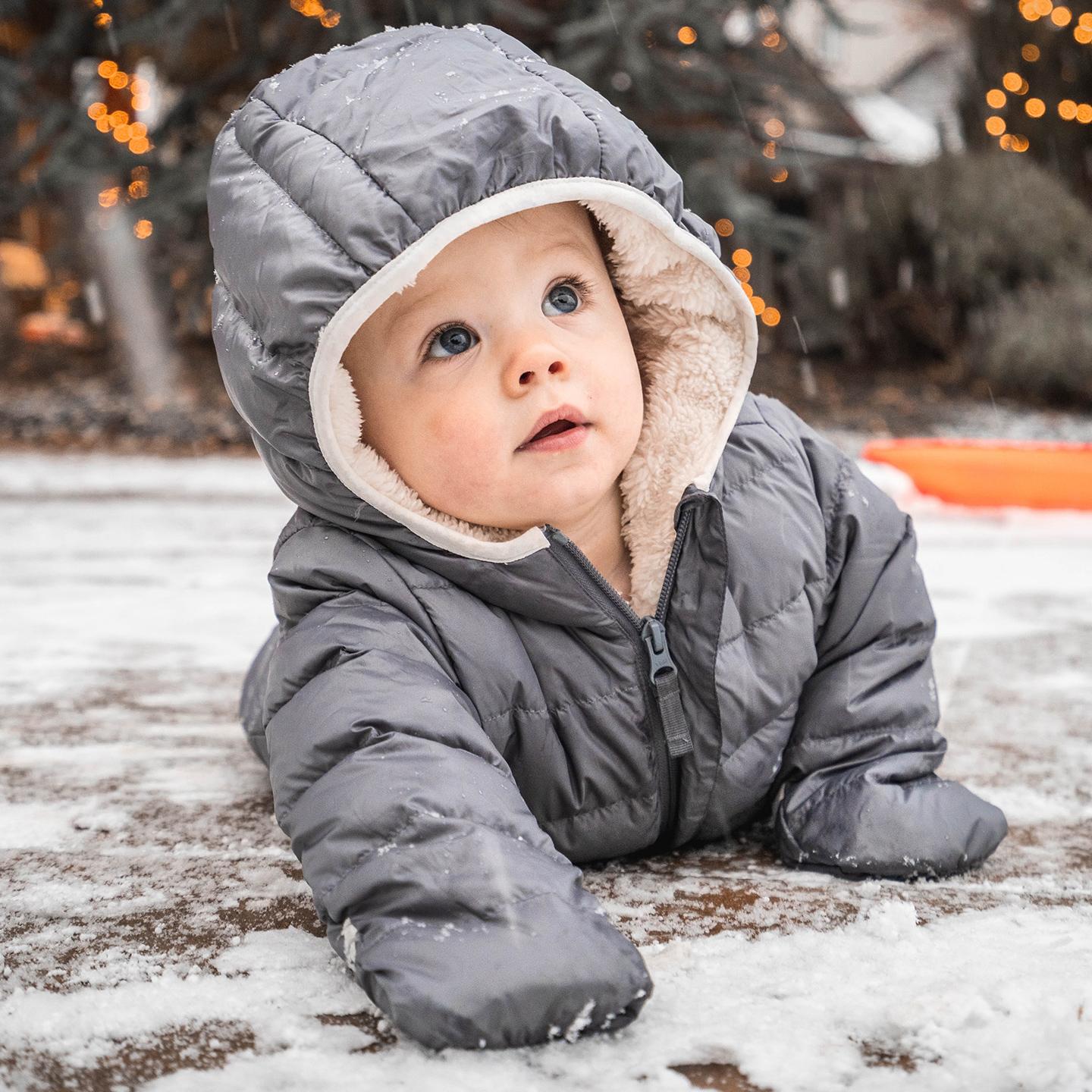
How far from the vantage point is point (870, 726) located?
163 cm

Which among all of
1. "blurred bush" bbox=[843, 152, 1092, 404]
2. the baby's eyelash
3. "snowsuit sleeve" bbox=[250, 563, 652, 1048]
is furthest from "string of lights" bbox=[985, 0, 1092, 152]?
"snowsuit sleeve" bbox=[250, 563, 652, 1048]

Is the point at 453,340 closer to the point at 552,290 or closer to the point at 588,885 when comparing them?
the point at 552,290

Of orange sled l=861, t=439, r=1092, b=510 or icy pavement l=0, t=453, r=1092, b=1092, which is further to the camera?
orange sled l=861, t=439, r=1092, b=510

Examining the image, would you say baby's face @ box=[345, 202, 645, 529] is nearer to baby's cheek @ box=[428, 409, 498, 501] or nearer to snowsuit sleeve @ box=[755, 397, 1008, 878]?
baby's cheek @ box=[428, 409, 498, 501]

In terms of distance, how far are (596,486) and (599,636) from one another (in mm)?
176

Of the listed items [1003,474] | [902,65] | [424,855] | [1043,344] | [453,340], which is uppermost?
[902,65]

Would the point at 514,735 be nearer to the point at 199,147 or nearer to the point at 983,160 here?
the point at 199,147

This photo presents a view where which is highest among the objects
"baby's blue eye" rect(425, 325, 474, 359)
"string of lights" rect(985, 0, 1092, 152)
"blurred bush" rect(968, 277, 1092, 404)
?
"string of lights" rect(985, 0, 1092, 152)

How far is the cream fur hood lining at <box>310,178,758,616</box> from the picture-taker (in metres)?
1.36

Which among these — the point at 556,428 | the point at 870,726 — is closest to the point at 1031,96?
the point at 870,726

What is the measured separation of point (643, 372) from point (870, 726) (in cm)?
55

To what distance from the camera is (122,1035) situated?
1128 mm

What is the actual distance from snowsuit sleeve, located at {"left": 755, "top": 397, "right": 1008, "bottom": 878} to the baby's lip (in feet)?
1.41

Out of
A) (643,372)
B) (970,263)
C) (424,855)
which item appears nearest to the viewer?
(424,855)
